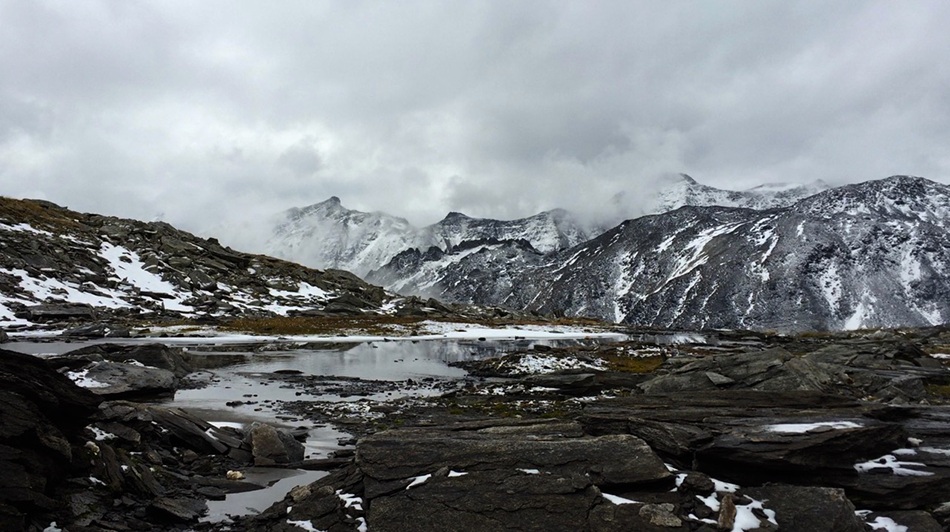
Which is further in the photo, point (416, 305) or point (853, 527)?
point (416, 305)

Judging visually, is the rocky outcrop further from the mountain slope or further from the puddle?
the mountain slope

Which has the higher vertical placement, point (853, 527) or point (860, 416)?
point (860, 416)

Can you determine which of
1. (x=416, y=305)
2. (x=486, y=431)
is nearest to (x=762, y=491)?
(x=486, y=431)

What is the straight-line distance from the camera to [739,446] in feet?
40.3

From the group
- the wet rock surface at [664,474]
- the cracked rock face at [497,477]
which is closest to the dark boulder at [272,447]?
the wet rock surface at [664,474]

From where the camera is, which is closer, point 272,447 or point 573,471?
point 573,471

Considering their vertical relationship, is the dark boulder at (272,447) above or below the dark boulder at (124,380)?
below

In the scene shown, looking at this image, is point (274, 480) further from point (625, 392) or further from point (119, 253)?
point (119, 253)

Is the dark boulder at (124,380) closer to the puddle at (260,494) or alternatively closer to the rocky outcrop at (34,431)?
the rocky outcrop at (34,431)

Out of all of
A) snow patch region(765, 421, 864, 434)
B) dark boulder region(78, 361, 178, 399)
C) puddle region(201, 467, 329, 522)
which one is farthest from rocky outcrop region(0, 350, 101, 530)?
snow patch region(765, 421, 864, 434)

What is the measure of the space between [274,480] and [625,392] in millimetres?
22489

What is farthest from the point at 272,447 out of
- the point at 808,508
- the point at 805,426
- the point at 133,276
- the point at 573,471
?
the point at 133,276

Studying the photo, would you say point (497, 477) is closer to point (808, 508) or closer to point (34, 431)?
point (808, 508)

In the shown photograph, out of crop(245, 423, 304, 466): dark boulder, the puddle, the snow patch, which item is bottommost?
the puddle
